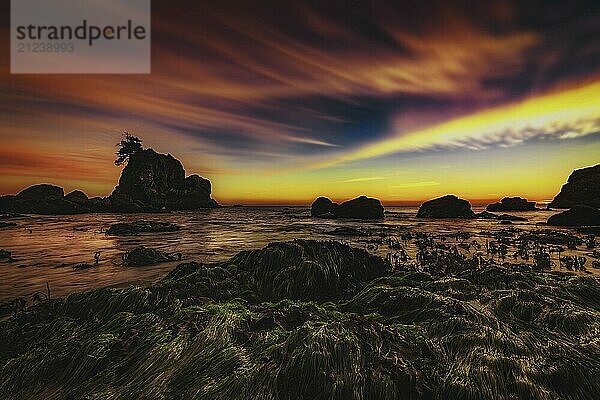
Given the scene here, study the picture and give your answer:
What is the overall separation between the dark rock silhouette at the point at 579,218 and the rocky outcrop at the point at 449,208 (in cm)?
1354

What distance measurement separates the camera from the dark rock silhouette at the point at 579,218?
75.4 feet

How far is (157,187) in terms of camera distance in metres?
86.2

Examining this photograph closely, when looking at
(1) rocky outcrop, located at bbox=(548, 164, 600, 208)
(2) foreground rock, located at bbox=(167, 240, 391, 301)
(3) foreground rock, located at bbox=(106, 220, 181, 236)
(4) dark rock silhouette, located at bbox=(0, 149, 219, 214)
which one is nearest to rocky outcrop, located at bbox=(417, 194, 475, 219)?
(1) rocky outcrop, located at bbox=(548, 164, 600, 208)

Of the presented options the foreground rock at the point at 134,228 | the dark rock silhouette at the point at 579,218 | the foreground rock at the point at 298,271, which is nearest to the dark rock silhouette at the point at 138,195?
the foreground rock at the point at 134,228

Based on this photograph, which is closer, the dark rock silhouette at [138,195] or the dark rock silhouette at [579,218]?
the dark rock silhouette at [579,218]

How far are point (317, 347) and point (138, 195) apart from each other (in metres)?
89.0

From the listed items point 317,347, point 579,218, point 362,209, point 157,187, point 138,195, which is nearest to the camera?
point 317,347

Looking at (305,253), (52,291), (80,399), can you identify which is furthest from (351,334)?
(52,291)

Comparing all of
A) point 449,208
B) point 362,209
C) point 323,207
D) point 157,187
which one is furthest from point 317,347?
point 157,187

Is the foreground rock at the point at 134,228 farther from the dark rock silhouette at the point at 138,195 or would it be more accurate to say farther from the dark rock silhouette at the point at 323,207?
the dark rock silhouette at the point at 138,195

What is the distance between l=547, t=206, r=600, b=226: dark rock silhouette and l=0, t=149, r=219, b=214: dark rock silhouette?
73173 millimetres

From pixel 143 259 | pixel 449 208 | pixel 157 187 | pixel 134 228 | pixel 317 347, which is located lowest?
pixel 143 259

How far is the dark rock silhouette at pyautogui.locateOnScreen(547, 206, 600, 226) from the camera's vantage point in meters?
23.0

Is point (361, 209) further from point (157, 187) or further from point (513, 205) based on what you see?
point (157, 187)
